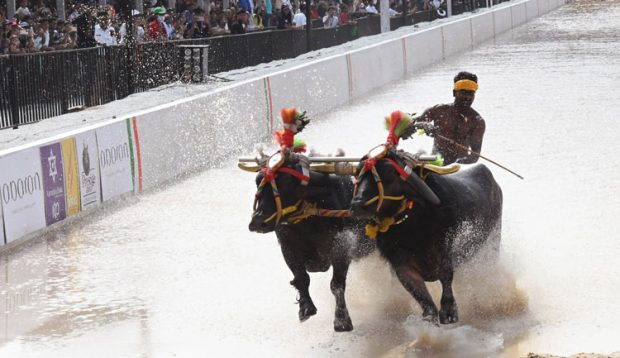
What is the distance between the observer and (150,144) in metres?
17.8

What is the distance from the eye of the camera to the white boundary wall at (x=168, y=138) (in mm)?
14250

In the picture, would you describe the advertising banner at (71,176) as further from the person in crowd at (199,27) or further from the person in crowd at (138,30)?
the person in crowd at (199,27)

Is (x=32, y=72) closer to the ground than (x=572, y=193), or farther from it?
farther from it

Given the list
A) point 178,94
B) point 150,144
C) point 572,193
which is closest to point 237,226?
point 150,144

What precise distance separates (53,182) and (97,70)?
7889 mm

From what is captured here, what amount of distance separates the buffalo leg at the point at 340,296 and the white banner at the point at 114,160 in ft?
23.2

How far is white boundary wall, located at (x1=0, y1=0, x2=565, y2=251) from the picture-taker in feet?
46.8

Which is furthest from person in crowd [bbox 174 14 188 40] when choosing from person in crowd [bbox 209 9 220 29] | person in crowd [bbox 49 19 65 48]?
person in crowd [bbox 49 19 65 48]

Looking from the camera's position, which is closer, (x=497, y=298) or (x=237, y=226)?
(x=497, y=298)

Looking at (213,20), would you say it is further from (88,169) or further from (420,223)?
(420,223)

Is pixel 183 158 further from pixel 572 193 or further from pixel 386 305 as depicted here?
pixel 386 305

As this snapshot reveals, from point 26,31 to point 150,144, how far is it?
7.46 metres

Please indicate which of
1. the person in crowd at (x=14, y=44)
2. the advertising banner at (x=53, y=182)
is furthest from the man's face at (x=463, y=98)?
the person in crowd at (x=14, y=44)

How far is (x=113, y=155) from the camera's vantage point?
16.5 metres
